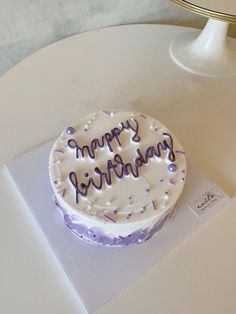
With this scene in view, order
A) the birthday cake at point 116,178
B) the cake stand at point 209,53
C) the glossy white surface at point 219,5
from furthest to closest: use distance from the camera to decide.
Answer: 1. the cake stand at point 209,53
2. the glossy white surface at point 219,5
3. the birthday cake at point 116,178

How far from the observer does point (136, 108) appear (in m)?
0.73

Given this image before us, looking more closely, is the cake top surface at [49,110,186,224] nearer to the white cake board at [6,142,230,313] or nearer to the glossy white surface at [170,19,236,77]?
the white cake board at [6,142,230,313]

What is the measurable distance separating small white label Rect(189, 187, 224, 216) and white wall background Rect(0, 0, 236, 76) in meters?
0.46

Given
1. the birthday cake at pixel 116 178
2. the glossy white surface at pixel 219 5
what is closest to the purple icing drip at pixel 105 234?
the birthday cake at pixel 116 178

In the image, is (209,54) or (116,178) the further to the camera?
(209,54)

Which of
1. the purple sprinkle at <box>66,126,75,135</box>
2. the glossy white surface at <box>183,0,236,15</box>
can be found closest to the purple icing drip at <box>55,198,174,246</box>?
the purple sprinkle at <box>66,126,75,135</box>

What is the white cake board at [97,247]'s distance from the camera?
1.74 ft

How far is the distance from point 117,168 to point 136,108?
0.21m

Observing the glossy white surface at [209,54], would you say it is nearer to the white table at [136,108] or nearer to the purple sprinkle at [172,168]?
the white table at [136,108]

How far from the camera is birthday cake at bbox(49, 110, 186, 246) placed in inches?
20.4

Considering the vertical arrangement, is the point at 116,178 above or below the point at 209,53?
below

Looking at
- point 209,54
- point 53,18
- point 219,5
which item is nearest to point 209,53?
point 209,54

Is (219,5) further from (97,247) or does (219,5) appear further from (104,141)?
(97,247)

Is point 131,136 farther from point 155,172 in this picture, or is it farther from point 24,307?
point 24,307
